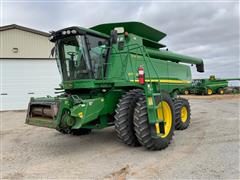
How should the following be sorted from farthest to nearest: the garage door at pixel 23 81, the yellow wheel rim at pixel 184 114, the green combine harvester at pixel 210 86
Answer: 1. the green combine harvester at pixel 210 86
2. the garage door at pixel 23 81
3. the yellow wheel rim at pixel 184 114

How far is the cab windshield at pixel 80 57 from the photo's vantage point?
16.0ft

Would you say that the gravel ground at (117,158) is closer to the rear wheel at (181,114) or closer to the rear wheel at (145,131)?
the rear wheel at (145,131)

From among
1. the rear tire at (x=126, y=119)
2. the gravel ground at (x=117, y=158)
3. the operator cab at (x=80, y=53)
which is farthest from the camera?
the operator cab at (x=80, y=53)

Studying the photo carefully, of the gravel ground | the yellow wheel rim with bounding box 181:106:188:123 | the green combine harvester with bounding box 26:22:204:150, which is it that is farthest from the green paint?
the yellow wheel rim with bounding box 181:106:188:123

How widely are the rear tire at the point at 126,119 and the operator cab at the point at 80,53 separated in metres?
0.90

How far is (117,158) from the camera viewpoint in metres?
4.29

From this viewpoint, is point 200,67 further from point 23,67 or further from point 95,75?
point 23,67

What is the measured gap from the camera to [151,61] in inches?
242

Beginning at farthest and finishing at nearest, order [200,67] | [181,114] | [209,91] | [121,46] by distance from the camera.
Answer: [209,91] → [200,67] → [181,114] → [121,46]

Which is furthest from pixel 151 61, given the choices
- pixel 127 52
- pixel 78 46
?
pixel 78 46

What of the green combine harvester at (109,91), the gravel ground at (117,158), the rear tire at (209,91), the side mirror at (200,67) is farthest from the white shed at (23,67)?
the rear tire at (209,91)

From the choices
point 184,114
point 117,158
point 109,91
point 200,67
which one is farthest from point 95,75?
point 200,67

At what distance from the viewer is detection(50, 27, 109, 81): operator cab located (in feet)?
15.9

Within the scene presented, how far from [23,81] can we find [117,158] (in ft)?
40.4
